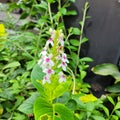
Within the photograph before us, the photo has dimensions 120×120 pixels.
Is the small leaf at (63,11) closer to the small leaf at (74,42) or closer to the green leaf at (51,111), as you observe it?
the small leaf at (74,42)

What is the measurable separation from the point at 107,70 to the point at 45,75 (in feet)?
2.41

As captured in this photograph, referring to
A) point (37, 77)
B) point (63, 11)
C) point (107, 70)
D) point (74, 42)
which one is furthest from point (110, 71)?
point (37, 77)

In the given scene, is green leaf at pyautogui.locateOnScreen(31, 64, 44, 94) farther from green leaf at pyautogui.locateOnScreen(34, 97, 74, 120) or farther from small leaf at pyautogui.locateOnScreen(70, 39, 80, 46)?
small leaf at pyautogui.locateOnScreen(70, 39, 80, 46)

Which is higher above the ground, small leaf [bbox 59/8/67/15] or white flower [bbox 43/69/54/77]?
small leaf [bbox 59/8/67/15]

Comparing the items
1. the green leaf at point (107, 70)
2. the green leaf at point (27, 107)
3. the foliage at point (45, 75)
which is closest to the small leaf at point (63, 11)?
the foliage at point (45, 75)

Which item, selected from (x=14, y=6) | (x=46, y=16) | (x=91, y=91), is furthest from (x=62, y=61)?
(x=14, y=6)

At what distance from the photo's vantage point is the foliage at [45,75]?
94 centimetres

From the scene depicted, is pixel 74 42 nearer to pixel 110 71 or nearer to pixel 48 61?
pixel 110 71

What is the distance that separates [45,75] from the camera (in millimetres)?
953

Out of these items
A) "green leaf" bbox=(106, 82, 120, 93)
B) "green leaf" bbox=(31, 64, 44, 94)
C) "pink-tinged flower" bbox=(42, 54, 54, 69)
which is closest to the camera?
"pink-tinged flower" bbox=(42, 54, 54, 69)

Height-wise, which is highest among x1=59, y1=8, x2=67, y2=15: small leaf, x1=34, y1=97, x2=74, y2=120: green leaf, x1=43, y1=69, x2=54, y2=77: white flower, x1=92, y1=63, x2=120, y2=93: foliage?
x1=59, y1=8, x2=67, y2=15: small leaf

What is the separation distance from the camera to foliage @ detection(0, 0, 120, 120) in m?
0.94

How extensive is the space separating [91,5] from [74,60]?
0.36m

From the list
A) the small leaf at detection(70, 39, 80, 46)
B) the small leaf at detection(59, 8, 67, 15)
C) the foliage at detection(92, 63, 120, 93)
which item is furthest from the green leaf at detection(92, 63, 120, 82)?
the small leaf at detection(59, 8, 67, 15)
